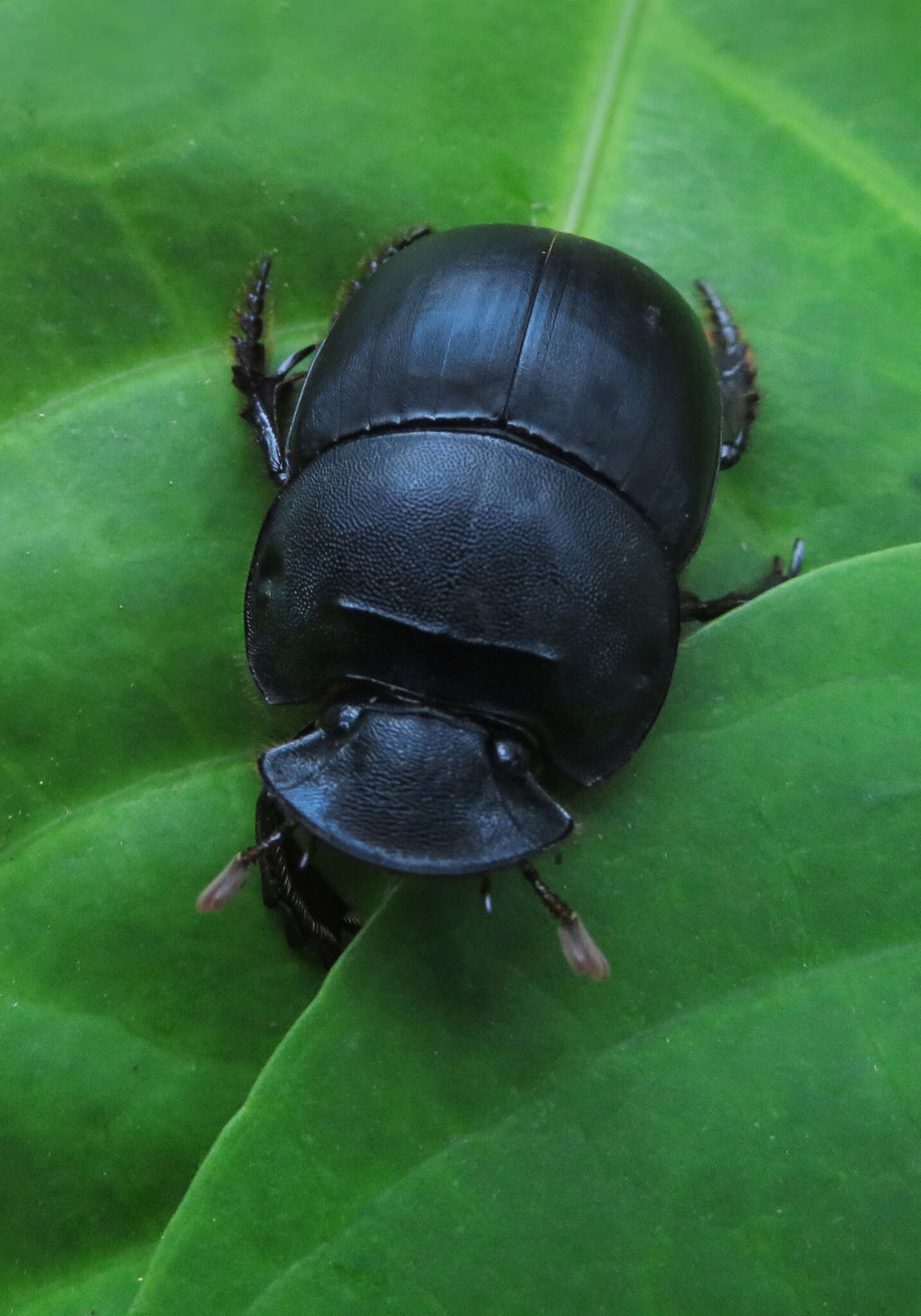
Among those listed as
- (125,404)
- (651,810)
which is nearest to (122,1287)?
(651,810)

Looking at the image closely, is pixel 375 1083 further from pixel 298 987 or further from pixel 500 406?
pixel 500 406

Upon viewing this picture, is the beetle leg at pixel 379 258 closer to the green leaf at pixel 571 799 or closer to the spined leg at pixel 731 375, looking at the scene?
the green leaf at pixel 571 799

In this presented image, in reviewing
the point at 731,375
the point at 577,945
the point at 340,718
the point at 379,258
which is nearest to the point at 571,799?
the point at 577,945

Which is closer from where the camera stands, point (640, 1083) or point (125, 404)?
point (640, 1083)

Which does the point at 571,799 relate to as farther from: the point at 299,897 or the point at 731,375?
the point at 731,375

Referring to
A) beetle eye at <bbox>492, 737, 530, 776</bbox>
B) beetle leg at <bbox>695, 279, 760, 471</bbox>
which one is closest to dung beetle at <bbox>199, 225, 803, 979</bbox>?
beetle eye at <bbox>492, 737, 530, 776</bbox>

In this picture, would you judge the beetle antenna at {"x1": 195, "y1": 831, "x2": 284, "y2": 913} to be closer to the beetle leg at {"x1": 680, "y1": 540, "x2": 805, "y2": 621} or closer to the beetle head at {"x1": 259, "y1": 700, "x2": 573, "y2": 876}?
the beetle head at {"x1": 259, "y1": 700, "x2": 573, "y2": 876}
